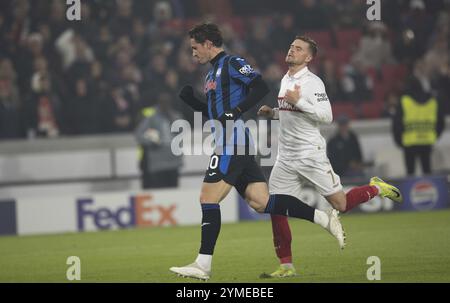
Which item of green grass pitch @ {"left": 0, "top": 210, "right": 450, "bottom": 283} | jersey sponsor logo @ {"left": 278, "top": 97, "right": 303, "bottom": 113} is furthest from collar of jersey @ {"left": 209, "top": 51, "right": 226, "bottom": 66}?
green grass pitch @ {"left": 0, "top": 210, "right": 450, "bottom": 283}

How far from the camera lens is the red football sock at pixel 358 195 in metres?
9.31

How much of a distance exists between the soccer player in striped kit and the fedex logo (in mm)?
6840

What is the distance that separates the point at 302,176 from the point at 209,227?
3.73 ft

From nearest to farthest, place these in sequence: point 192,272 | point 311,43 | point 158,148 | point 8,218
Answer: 1. point 192,272
2. point 311,43
3. point 8,218
4. point 158,148

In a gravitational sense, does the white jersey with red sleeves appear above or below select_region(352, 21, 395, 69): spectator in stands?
below

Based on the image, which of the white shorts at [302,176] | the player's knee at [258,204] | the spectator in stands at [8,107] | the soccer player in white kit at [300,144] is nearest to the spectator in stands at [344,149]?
the spectator in stands at [8,107]

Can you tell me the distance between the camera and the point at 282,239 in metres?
8.99

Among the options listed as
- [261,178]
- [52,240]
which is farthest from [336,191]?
[52,240]

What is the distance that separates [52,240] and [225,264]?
15.1 ft

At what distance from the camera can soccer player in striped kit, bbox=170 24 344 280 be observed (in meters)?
8.59

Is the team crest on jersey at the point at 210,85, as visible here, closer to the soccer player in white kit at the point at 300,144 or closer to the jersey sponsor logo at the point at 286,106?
the soccer player in white kit at the point at 300,144

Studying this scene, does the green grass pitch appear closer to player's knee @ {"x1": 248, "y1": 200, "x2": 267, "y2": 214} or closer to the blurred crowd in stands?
player's knee @ {"x1": 248, "y1": 200, "x2": 267, "y2": 214}

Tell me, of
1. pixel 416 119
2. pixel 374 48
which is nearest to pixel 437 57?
pixel 374 48

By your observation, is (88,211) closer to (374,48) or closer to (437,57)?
(374,48)
